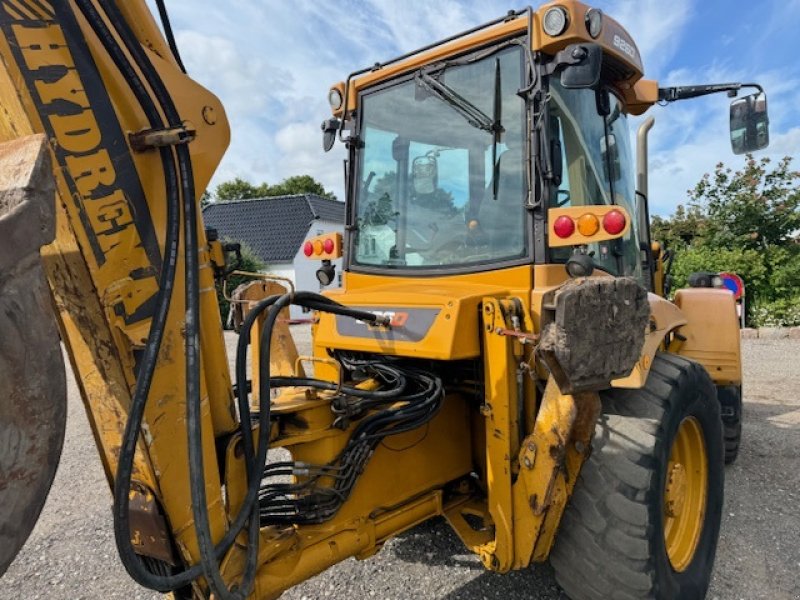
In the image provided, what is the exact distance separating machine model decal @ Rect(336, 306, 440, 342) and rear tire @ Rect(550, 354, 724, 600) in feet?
2.81

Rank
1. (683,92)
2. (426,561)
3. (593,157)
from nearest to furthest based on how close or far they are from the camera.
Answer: (593,157), (426,561), (683,92)

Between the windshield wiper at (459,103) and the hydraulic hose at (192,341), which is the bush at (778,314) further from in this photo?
the hydraulic hose at (192,341)

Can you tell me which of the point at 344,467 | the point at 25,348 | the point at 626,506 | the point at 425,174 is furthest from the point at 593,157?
the point at 25,348

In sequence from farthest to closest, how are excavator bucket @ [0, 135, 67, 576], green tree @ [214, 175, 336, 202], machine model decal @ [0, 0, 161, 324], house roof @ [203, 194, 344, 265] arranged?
green tree @ [214, 175, 336, 202]
house roof @ [203, 194, 344, 265]
machine model decal @ [0, 0, 161, 324]
excavator bucket @ [0, 135, 67, 576]

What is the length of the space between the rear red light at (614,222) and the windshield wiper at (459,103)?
2.32 feet

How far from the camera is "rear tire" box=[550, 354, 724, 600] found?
235 cm

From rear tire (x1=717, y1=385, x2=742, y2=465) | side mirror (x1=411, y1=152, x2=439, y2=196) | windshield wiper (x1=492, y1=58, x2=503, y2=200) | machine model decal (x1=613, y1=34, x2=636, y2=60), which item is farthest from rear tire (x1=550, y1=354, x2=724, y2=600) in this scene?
rear tire (x1=717, y1=385, x2=742, y2=465)

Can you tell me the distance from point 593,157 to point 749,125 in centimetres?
135

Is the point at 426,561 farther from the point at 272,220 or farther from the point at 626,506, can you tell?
Answer: the point at 272,220

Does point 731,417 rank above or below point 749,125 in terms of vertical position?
below

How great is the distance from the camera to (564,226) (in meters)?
2.46

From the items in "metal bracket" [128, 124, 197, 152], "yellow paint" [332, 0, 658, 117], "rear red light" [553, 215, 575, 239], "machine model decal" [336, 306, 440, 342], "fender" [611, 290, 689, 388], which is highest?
"yellow paint" [332, 0, 658, 117]

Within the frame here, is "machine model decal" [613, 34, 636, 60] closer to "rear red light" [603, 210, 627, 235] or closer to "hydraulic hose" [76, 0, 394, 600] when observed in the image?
"rear red light" [603, 210, 627, 235]

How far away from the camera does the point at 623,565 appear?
2.37 meters
